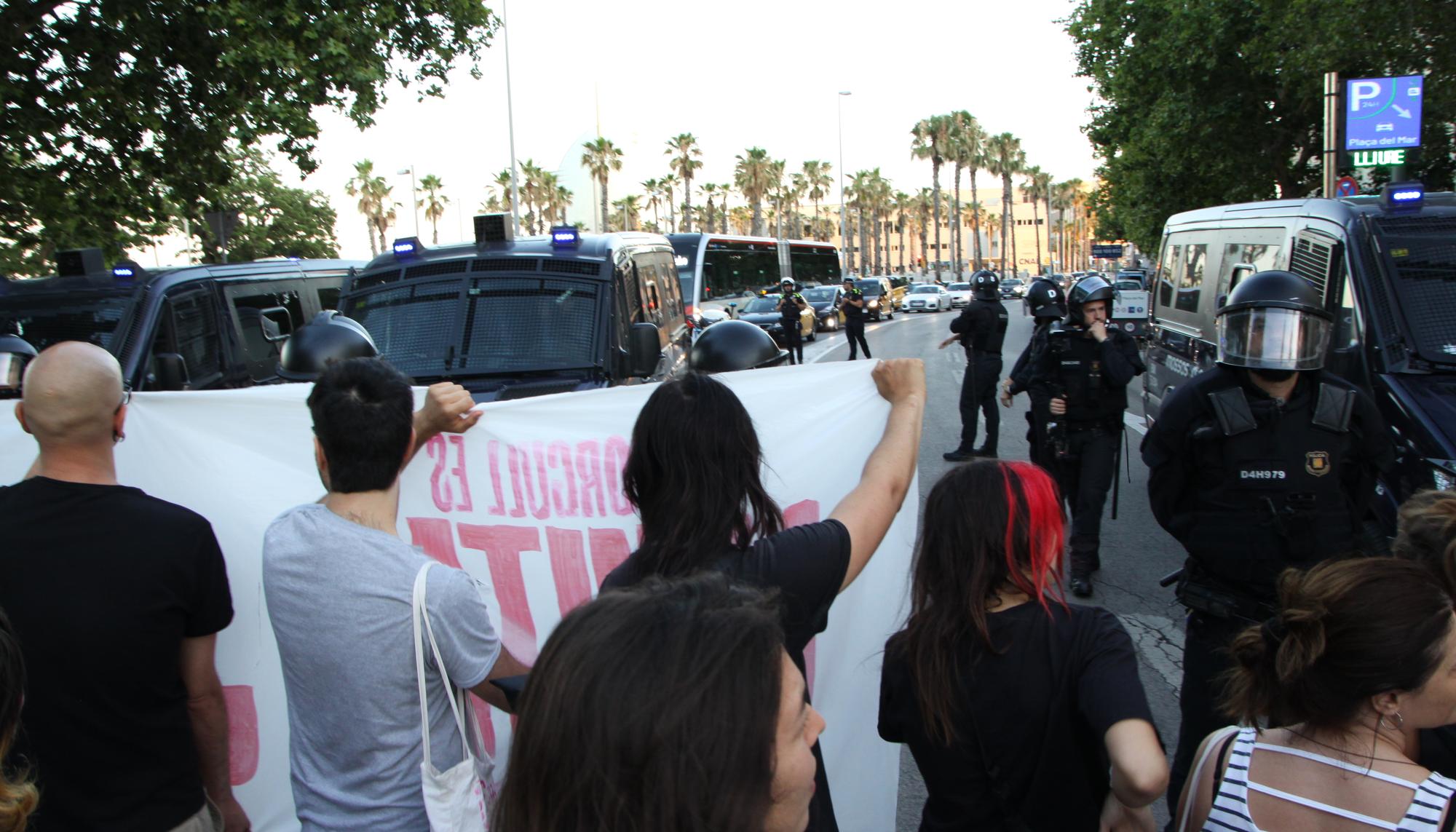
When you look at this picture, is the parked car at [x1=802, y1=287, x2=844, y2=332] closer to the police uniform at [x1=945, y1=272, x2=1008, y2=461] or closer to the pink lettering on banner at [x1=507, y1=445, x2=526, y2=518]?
the police uniform at [x1=945, y1=272, x2=1008, y2=461]

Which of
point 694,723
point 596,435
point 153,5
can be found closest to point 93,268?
point 153,5

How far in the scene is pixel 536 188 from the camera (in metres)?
83.3

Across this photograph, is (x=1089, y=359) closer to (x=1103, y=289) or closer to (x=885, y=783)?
(x=1103, y=289)

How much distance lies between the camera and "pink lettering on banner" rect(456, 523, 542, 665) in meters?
3.47

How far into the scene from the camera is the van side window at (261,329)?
9586mm

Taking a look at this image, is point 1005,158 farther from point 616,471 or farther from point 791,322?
point 616,471

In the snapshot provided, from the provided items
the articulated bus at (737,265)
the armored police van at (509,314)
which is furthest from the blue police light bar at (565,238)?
the articulated bus at (737,265)

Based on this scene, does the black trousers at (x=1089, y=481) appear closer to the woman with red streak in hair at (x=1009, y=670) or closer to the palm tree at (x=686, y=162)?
the woman with red streak in hair at (x=1009, y=670)

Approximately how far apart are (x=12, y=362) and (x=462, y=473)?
3484mm

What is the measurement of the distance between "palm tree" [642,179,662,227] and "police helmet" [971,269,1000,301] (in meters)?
75.4

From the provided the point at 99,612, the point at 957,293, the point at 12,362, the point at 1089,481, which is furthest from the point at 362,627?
the point at 957,293

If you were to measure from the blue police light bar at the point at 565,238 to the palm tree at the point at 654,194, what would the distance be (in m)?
78.0

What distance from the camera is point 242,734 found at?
336cm

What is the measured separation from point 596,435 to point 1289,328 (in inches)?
91.1
